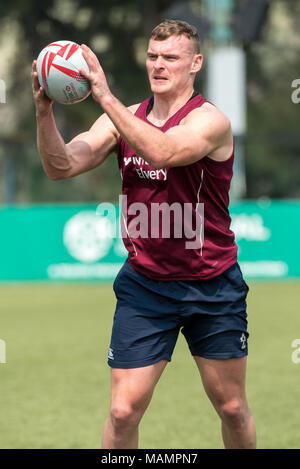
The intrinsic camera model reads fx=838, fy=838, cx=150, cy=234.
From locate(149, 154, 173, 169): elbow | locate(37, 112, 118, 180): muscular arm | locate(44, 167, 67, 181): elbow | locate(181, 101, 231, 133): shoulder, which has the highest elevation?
locate(181, 101, 231, 133): shoulder

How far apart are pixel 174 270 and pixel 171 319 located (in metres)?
0.26

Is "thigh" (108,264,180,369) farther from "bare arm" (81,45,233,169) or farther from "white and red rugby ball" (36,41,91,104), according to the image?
"white and red rugby ball" (36,41,91,104)

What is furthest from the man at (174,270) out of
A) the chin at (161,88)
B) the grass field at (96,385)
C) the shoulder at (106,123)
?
the grass field at (96,385)

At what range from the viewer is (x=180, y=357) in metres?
9.05

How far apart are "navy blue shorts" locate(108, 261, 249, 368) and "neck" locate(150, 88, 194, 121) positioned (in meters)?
0.86

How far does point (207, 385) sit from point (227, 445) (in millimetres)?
413

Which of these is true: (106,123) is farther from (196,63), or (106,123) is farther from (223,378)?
(223,378)

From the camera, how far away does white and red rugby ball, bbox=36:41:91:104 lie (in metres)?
4.21

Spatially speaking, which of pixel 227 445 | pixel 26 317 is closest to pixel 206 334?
pixel 227 445

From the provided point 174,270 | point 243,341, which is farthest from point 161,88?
point 243,341

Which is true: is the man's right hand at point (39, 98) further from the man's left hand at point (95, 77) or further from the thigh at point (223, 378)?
the thigh at point (223, 378)

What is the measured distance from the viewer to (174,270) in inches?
178

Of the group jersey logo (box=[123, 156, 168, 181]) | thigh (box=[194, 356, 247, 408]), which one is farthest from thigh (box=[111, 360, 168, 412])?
jersey logo (box=[123, 156, 168, 181])

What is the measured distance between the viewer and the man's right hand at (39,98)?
14.3ft
